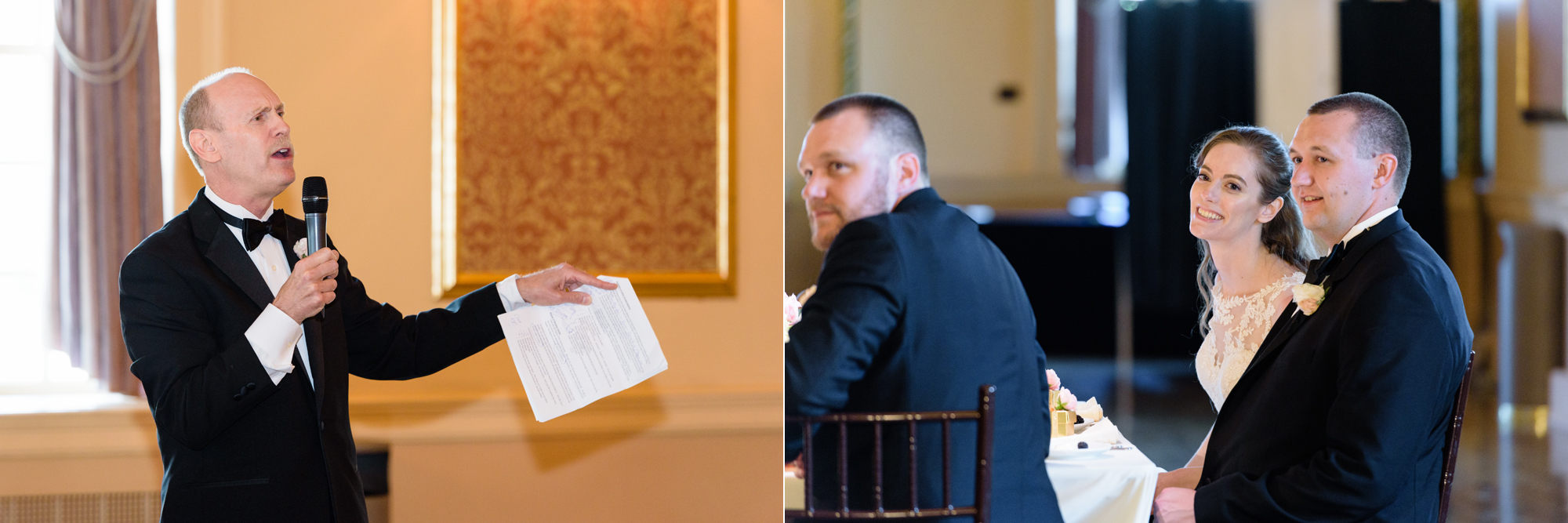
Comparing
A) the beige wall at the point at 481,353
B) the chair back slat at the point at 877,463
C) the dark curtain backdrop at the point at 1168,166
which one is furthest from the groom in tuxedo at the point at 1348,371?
the beige wall at the point at 481,353

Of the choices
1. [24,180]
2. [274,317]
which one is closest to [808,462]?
[274,317]

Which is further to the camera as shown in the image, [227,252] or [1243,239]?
[227,252]

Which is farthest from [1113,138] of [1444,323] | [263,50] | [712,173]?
[263,50]

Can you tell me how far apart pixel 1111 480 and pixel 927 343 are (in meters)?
0.34

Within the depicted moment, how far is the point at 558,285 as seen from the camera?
192 centimetres

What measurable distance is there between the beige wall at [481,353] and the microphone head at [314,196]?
1463 mm

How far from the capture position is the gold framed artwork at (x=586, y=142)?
305 cm

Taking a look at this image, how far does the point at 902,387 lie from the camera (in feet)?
4.57

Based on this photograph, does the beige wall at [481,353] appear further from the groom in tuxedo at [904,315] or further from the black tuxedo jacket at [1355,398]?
the black tuxedo jacket at [1355,398]

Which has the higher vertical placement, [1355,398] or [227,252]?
[227,252]

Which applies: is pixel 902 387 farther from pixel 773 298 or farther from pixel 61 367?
pixel 61 367

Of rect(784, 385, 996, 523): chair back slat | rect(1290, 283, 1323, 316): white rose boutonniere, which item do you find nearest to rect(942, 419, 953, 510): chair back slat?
rect(784, 385, 996, 523): chair back slat

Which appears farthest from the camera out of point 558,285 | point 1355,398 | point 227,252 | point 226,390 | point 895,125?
point 558,285

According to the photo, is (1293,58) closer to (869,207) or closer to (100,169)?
(869,207)
